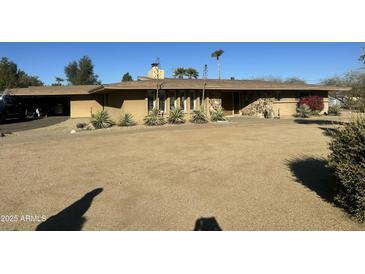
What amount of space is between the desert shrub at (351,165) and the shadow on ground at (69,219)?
4.20m

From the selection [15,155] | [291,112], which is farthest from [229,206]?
[291,112]

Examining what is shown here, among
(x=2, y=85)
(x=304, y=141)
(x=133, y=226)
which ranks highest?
(x=2, y=85)

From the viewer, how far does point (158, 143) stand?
11.5 meters

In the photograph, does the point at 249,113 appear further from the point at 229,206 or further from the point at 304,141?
the point at 229,206

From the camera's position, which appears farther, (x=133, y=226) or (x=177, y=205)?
(x=177, y=205)

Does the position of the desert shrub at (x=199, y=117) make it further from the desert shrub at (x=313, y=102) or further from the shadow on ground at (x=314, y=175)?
the shadow on ground at (x=314, y=175)

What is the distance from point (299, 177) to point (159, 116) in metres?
14.1

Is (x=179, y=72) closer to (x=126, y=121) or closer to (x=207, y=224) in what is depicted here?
(x=126, y=121)

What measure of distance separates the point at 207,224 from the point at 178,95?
18.0 m

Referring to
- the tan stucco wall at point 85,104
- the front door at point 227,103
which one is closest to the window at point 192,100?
the front door at point 227,103

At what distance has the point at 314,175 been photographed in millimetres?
6629

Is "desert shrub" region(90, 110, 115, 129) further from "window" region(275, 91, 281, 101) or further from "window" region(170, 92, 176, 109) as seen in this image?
"window" region(275, 91, 281, 101)

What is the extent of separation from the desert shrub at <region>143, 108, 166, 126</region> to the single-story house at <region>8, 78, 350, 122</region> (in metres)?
1.13

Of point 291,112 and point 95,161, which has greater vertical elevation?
point 291,112
